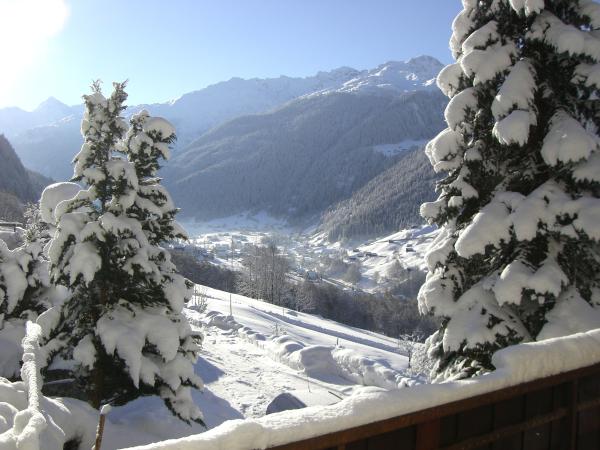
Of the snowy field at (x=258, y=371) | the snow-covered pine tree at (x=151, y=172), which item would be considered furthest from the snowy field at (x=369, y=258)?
the snow-covered pine tree at (x=151, y=172)

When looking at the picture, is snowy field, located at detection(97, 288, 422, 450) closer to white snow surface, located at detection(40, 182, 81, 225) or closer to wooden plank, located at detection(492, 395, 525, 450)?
white snow surface, located at detection(40, 182, 81, 225)

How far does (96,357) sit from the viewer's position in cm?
996

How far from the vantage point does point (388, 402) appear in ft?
8.83

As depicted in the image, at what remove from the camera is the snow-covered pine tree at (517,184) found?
7496mm

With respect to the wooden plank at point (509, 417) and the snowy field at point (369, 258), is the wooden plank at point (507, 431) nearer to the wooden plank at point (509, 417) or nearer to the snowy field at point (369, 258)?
the wooden plank at point (509, 417)

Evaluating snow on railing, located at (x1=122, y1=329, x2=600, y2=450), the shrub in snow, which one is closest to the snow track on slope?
the shrub in snow

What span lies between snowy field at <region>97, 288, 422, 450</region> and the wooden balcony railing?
7607 mm

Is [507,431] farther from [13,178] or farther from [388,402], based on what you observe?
[13,178]

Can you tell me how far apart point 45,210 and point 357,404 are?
1037 centimetres

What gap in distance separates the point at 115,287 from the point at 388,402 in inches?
371

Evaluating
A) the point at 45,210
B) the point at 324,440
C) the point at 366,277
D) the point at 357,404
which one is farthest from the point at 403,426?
the point at 366,277

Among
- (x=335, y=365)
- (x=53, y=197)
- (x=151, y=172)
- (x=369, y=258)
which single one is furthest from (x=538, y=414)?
(x=369, y=258)

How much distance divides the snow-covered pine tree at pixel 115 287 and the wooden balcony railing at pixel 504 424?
7715 mm

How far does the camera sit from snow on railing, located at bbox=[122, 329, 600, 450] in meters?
2.27
